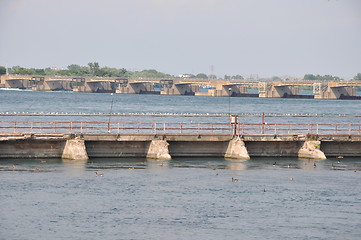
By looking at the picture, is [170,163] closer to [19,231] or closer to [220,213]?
[220,213]

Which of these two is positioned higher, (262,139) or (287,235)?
(262,139)

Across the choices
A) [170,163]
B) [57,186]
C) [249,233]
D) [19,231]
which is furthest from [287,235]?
Answer: [170,163]

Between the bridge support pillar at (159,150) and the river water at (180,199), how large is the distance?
77 cm

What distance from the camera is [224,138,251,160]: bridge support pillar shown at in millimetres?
61000

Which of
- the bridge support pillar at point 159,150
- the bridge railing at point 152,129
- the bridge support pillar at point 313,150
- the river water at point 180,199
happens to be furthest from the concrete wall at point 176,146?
the river water at point 180,199

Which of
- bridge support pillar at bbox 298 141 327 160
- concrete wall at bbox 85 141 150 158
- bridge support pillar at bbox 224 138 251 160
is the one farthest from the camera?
bridge support pillar at bbox 298 141 327 160

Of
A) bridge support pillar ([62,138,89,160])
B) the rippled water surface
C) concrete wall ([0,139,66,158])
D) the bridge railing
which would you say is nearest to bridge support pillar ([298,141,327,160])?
the rippled water surface

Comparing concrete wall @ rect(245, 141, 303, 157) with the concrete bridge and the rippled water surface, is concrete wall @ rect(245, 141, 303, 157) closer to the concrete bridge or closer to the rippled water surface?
the concrete bridge

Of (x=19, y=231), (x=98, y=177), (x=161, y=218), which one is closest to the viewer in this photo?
(x=19, y=231)

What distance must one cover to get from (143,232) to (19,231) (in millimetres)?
6331

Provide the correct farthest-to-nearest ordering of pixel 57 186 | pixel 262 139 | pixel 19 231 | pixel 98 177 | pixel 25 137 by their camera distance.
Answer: pixel 262 139
pixel 25 137
pixel 98 177
pixel 57 186
pixel 19 231

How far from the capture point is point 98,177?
5362 cm

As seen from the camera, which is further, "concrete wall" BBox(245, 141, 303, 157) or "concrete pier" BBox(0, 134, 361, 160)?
"concrete wall" BBox(245, 141, 303, 157)

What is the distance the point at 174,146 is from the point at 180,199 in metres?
15.4
